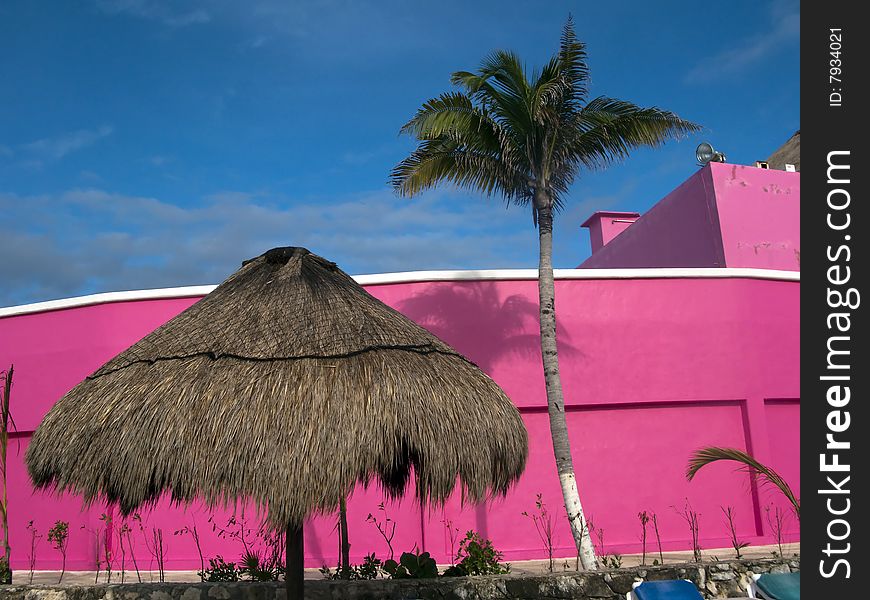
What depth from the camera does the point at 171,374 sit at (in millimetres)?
5414

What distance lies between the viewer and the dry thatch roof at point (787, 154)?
18.6 meters

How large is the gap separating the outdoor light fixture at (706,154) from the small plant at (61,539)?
48.5 feet

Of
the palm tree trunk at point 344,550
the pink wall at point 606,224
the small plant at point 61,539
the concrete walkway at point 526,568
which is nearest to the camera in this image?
the palm tree trunk at point 344,550

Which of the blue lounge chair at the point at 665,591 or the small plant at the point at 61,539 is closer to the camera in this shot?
the blue lounge chair at the point at 665,591

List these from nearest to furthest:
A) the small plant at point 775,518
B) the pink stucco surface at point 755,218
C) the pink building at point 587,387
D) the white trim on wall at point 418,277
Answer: the pink building at point 587,387
the small plant at point 775,518
the white trim on wall at point 418,277
the pink stucco surface at point 755,218

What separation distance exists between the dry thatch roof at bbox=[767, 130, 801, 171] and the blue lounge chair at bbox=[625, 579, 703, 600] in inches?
608

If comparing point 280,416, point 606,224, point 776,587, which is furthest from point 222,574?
point 606,224

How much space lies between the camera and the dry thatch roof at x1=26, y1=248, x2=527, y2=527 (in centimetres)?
481

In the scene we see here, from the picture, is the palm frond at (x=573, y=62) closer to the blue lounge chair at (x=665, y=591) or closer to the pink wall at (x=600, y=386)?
the pink wall at (x=600, y=386)

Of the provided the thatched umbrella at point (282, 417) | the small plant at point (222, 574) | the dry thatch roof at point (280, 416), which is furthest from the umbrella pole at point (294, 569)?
the small plant at point (222, 574)

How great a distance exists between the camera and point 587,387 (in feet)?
37.3

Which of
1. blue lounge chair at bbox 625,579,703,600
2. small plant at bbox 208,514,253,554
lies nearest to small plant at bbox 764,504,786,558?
blue lounge chair at bbox 625,579,703,600

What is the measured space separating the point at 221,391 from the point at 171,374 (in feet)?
1.86
